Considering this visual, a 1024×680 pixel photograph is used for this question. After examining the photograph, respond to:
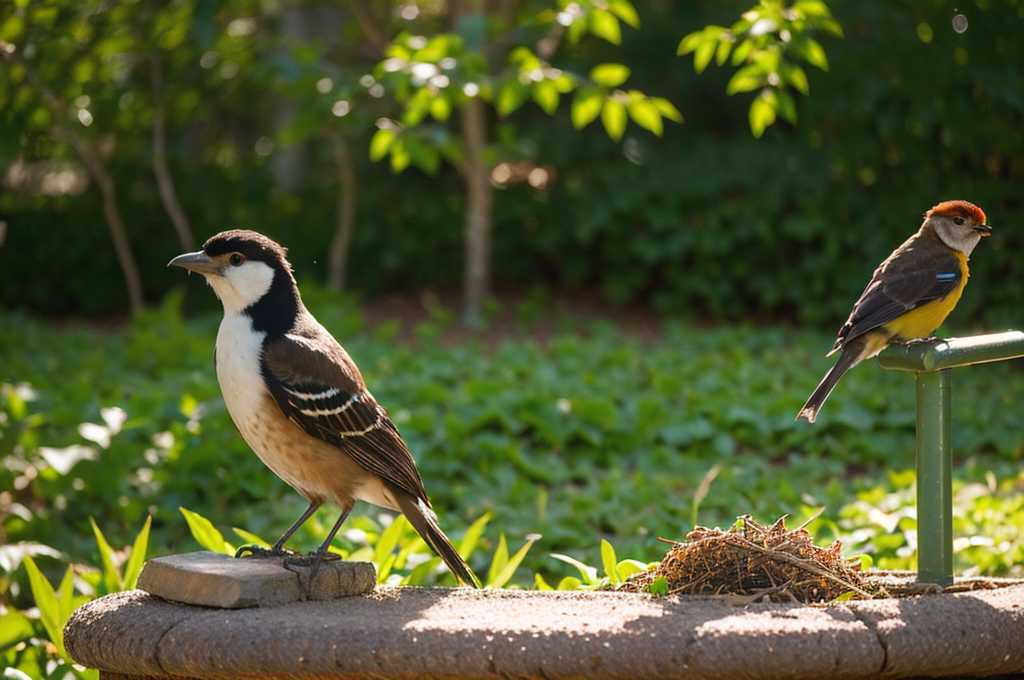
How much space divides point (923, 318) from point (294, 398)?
6.32 ft

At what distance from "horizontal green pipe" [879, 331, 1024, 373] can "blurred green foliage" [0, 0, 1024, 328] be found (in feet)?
15.2

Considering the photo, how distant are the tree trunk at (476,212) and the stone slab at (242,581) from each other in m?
5.52

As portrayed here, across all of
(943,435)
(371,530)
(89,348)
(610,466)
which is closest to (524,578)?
(371,530)

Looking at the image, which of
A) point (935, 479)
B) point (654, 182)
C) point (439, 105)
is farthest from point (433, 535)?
point (654, 182)

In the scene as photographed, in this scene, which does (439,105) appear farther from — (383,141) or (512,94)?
(383,141)

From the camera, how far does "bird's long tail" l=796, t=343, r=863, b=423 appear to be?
9.39ft

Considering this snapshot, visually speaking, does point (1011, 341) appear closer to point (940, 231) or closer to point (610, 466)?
point (940, 231)

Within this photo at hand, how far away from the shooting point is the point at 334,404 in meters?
2.91

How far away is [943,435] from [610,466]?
2.80m

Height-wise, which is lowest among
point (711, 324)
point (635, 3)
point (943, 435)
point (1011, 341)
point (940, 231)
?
point (711, 324)

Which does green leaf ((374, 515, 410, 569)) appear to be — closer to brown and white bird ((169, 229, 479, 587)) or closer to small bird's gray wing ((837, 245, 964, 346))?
brown and white bird ((169, 229, 479, 587))

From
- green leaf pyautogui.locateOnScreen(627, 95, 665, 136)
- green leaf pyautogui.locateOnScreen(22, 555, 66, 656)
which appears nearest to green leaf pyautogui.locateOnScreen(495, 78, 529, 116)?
green leaf pyautogui.locateOnScreen(627, 95, 665, 136)

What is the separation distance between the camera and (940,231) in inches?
128

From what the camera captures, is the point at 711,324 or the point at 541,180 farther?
the point at 541,180
